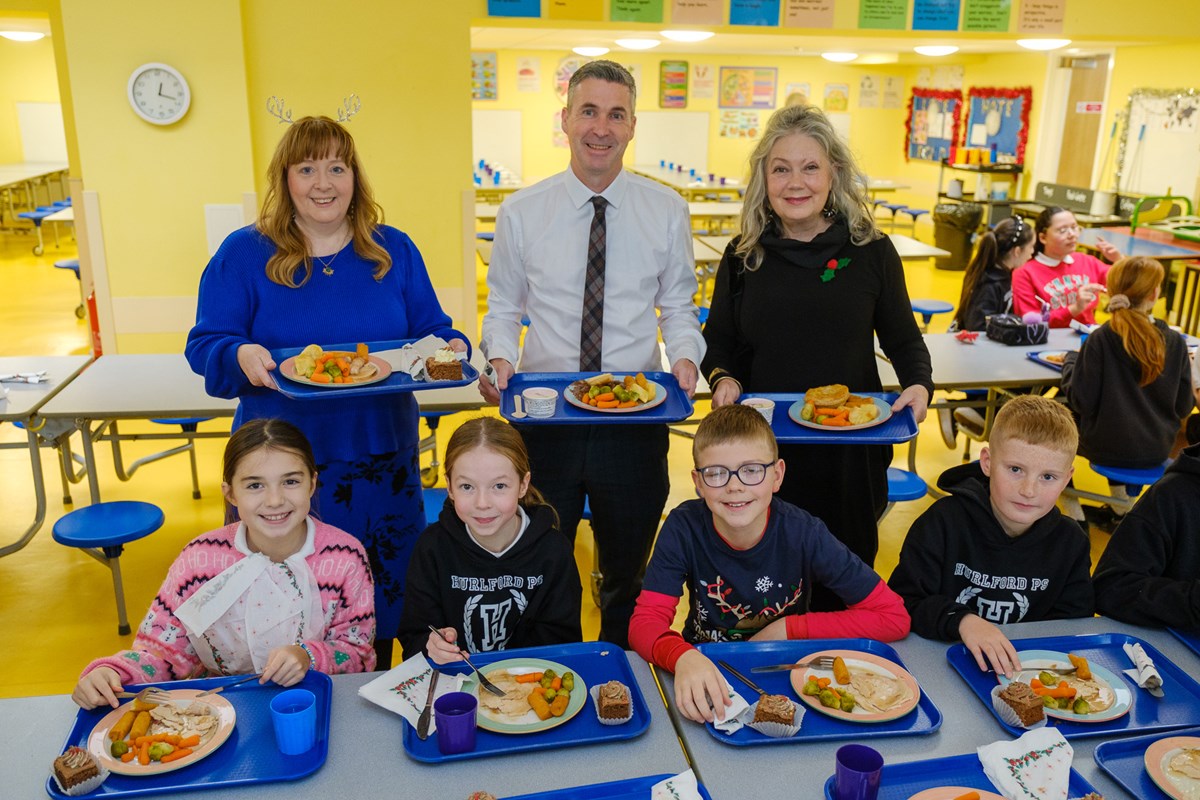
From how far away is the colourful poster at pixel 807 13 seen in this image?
Result: 6.03 m

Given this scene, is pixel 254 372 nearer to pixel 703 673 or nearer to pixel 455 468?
pixel 455 468

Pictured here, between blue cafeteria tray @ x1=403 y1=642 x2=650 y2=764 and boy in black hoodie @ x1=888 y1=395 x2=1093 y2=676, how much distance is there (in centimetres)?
70

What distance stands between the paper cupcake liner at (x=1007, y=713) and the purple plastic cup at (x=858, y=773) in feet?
1.26

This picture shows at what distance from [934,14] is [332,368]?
5.29 metres

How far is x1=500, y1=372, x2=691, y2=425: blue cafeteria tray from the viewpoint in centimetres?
256

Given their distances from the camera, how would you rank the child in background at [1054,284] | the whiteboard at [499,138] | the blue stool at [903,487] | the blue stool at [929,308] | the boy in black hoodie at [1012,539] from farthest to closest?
the whiteboard at [499,138], the blue stool at [929,308], the child in background at [1054,284], the blue stool at [903,487], the boy in black hoodie at [1012,539]

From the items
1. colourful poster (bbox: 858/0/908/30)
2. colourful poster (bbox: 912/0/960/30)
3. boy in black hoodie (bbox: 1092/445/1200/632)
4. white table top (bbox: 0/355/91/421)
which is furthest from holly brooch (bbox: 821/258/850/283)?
colourful poster (bbox: 912/0/960/30)

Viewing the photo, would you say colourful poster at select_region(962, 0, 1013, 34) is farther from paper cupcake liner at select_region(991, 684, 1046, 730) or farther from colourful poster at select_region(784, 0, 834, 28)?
paper cupcake liner at select_region(991, 684, 1046, 730)

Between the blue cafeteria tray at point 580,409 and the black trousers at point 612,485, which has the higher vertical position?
the blue cafeteria tray at point 580,409

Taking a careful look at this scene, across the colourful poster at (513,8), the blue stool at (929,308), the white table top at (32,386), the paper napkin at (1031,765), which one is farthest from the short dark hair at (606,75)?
the blue stool at (929,308)

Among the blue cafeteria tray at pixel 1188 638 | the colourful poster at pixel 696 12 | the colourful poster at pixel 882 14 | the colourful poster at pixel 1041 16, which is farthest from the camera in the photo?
the colourful poster at pixel 1041 16

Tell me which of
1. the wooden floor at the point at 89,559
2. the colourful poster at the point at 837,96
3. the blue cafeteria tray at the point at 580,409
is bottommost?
the wooden floor at the point at 89,559

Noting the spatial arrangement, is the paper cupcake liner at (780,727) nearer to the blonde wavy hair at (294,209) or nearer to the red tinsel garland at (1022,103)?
the blonde wavy hair at (294,209)

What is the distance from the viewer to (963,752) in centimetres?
166
